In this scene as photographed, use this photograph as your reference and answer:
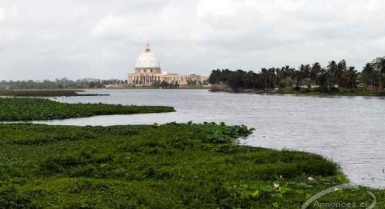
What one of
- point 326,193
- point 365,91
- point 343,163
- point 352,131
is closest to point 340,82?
point 365,91

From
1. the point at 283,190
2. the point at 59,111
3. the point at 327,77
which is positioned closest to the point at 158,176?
the point at 283,190

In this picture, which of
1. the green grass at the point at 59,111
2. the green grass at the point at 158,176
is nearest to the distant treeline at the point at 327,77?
the green grass at the point at 59,111

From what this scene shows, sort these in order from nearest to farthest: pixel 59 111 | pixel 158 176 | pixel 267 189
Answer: pixel 267 189 → pixel 158 176 → pixel 59 111

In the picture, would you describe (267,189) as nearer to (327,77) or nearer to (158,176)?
(158,176)

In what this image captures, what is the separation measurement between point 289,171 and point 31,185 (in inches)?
379

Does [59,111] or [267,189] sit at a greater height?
[267,189]

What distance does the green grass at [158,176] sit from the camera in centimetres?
1486

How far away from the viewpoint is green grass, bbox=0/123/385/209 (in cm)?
1486

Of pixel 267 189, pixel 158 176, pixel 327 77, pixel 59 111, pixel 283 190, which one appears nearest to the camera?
pixel 267 189

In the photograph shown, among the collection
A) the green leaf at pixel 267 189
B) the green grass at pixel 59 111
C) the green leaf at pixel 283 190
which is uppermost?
the green leaf at pixel 267 189

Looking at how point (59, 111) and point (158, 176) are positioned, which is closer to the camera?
point (158, 176)

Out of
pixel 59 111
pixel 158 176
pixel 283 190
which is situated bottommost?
pixel 59 111

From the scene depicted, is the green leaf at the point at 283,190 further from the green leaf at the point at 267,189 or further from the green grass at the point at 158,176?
the green leaf at the point at 267,189

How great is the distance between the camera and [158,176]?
18734 mm
